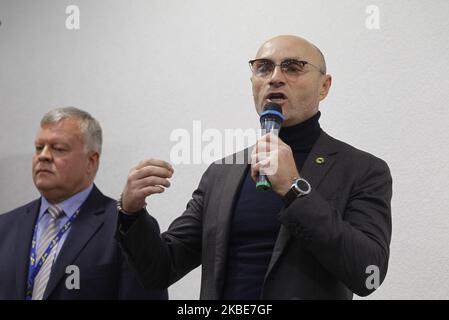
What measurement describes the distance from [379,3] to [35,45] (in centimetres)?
171

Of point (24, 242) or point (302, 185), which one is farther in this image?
point (24, 242)

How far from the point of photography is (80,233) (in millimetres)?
2096

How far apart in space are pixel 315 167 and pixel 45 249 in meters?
1.13

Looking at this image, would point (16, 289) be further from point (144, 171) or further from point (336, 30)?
point (336, 30)

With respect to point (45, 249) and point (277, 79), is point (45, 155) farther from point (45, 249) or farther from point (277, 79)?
point (277, 79)

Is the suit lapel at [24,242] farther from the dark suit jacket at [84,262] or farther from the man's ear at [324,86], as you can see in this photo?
the man's ear at [324,86]

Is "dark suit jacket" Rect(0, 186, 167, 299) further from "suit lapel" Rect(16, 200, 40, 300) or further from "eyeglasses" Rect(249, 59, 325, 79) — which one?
"eyeglasses" Rect(249, 59, 325, 79)

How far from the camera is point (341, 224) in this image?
126 centimetres

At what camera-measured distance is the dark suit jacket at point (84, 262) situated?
1988 millimetres

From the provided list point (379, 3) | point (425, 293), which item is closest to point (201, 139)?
point (379, 3)

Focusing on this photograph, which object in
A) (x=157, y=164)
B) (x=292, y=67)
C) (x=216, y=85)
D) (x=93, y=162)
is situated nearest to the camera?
(x=157, y=164)

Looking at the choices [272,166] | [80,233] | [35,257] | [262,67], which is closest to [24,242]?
[35,257]
